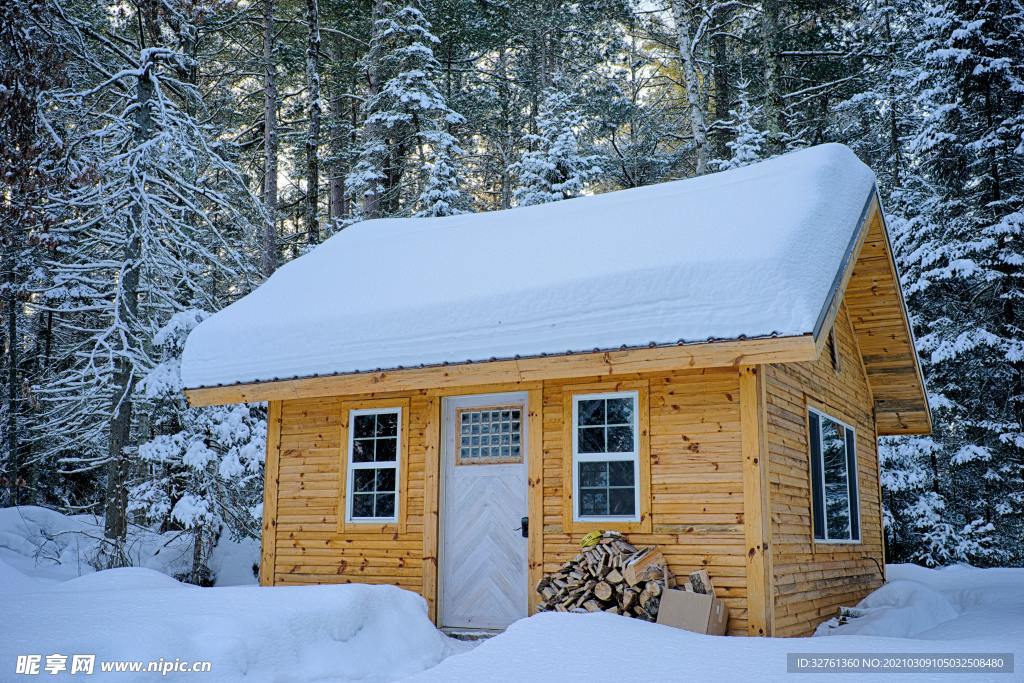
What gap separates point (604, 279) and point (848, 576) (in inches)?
210

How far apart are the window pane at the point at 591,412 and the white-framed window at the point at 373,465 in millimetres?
2313

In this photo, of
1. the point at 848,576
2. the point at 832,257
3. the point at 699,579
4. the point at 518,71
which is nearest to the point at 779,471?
the point at 699,579

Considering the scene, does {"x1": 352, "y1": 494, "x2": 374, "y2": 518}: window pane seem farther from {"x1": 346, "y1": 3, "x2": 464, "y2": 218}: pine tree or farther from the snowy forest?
{"x1": 346, "y1": 3, "x2": 464, "y2": 218}: pine tree

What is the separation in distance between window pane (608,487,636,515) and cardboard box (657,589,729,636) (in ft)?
3.35

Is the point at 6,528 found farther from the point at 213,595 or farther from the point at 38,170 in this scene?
the point at 213,595

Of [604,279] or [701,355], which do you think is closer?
[701,355]

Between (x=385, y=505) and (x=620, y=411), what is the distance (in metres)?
3.10

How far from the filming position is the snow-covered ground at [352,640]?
→ 5.81 metres

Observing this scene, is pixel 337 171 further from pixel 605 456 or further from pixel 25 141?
pixel 605 456

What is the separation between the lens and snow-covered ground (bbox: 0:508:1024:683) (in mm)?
5812

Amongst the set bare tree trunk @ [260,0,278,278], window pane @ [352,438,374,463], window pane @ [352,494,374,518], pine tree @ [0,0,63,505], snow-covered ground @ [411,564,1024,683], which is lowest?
snow-covered ground @ [411,564,1024,683]

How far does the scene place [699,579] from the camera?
801cm

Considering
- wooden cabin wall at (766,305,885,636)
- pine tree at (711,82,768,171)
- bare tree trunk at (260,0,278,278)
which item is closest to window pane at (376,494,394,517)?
wooden cabin wall at (766,305,885,636)


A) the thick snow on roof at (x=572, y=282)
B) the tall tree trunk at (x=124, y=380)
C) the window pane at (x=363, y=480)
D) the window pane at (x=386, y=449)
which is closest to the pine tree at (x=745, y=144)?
the thick snow on roof at (x=572, y=282)
